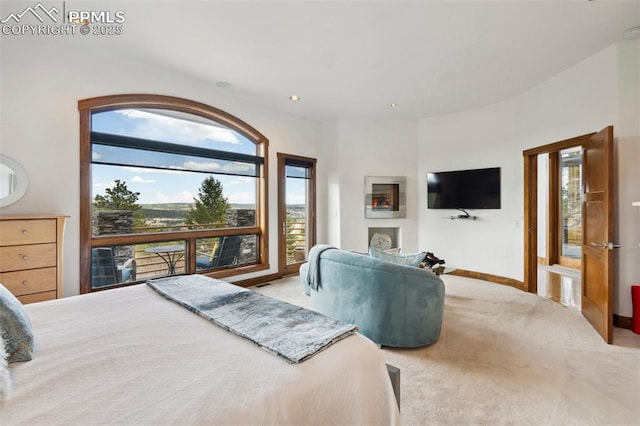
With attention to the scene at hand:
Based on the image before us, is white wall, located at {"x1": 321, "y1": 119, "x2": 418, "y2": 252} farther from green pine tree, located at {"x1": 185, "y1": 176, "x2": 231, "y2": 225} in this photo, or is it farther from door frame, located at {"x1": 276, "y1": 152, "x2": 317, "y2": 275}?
green pine tree, located at {"x1": 185, "y1": 176, "x2": 231, "y2": 225}

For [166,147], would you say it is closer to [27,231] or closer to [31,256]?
[27,231]

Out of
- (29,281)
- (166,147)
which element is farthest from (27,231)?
(166,147)

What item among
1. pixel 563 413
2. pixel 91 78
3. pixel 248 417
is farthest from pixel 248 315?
pixel 91 78

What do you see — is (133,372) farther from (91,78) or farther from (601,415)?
(91,78)

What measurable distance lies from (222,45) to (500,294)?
15.5 feet

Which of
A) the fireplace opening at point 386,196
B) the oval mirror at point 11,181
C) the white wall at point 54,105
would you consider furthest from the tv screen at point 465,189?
the oval mirror at point 11,181

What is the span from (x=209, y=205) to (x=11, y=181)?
6.73 ft

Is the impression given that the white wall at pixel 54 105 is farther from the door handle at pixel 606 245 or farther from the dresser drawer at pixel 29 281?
the door handle at pixel 606 245

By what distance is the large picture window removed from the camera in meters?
3.29

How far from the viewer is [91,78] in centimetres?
314

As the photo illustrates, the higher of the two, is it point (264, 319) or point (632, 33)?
point (632, 33)

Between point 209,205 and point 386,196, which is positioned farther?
point 386,196

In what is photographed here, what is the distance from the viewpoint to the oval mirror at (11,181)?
102 inches

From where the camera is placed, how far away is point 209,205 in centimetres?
432
